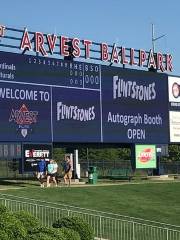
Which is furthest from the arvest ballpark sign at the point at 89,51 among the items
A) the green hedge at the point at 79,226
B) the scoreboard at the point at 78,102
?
the green hedge at the point at 79,226

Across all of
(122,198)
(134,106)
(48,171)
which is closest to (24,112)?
(48,171)

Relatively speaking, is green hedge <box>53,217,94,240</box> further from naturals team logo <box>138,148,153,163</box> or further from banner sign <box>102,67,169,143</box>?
naturals team logo <box>138,148,153,163</box>

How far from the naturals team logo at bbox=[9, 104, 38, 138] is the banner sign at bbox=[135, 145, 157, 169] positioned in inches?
361

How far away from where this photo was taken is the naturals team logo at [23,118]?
31.9 meters

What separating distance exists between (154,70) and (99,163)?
14640 mm

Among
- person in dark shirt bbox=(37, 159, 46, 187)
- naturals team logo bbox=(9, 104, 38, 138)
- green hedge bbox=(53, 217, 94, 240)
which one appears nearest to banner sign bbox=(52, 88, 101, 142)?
naturals team logo bbox=(9, 104, 38, 138)

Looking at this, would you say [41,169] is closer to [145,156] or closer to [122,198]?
[122,198]

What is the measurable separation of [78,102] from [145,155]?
684 centimetres

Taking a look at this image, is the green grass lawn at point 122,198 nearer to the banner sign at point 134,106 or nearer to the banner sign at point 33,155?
the banner sign at point 33,155

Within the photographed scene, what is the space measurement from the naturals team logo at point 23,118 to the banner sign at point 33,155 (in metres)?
0.78

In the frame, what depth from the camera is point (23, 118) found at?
106 feet

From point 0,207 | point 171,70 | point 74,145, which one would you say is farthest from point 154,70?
point 0,207

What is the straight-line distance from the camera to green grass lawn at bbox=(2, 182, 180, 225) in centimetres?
2488

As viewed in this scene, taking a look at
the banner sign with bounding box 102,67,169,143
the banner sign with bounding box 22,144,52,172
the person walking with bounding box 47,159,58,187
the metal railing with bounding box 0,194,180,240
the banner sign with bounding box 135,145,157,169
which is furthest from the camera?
the banner sign with bounding box 135,145,157,169
